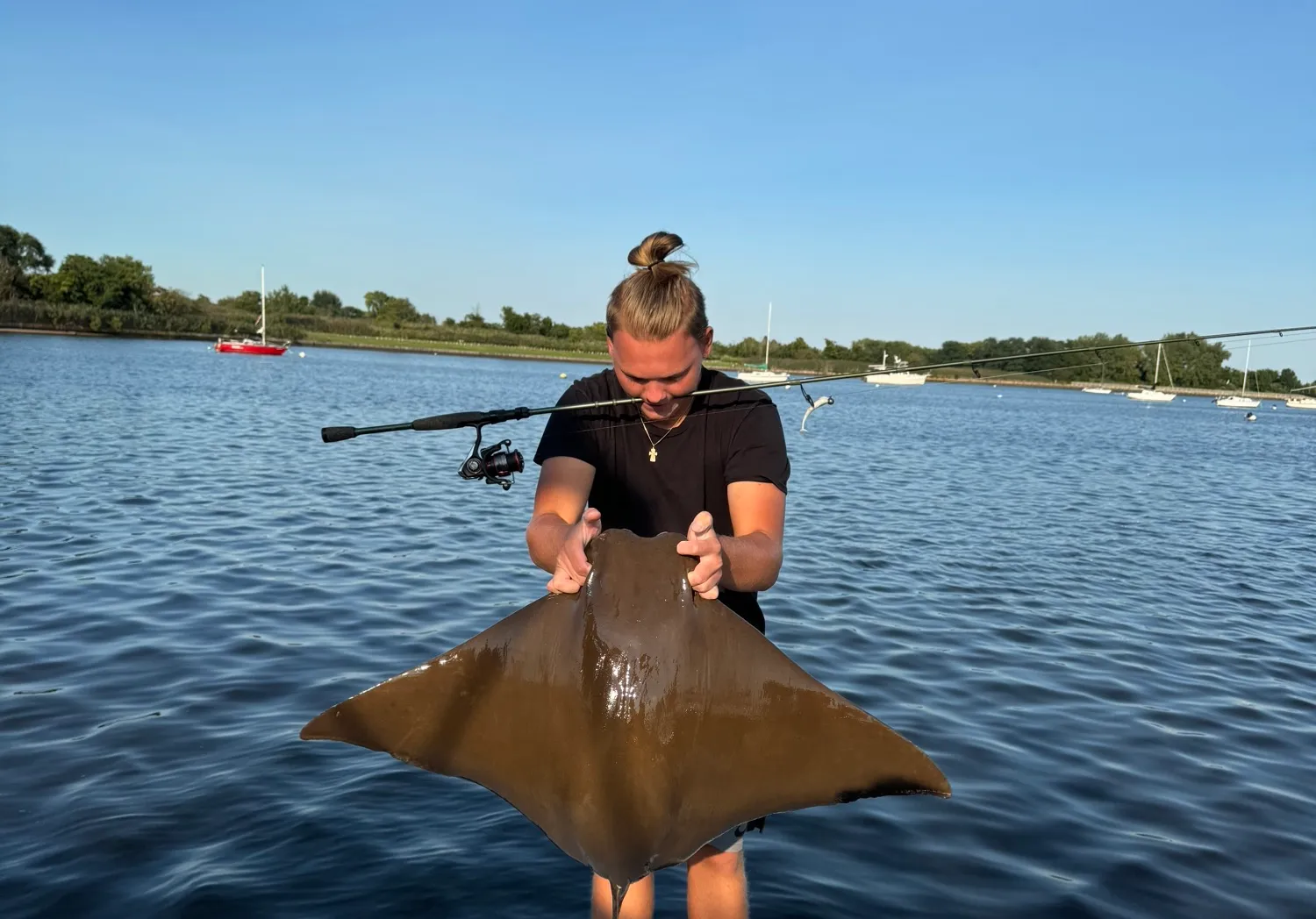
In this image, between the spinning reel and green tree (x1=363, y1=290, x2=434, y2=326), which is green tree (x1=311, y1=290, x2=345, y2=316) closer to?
green tree (x1=363, y1=290, x2=434, y2=326)

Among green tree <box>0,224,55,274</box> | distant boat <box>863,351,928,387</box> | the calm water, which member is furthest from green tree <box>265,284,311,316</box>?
the calm water

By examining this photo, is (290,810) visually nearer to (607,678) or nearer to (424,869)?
(424,869)

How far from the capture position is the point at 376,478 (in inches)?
707

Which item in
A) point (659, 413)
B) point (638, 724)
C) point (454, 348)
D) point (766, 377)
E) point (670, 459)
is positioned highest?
point (454, 348)

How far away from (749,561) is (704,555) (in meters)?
0.38

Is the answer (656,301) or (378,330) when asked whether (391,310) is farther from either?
(656,301)

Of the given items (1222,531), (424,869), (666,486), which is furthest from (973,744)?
(1222,531)

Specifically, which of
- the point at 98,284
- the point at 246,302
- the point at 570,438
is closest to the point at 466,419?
the point at 570,438

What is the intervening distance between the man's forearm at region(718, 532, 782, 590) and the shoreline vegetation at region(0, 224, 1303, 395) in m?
62.4

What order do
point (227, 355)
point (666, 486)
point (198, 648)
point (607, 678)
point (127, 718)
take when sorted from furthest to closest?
point (227, 355) → point (198, 648) → point (127, 718) → point (666, 486) → point (607, 678)

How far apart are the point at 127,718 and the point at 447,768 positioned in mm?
4541

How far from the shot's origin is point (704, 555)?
275cm

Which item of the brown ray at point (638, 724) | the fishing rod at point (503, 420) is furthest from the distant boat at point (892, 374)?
the brown ray at point (638, 724)

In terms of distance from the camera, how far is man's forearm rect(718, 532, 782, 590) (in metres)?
3.03
